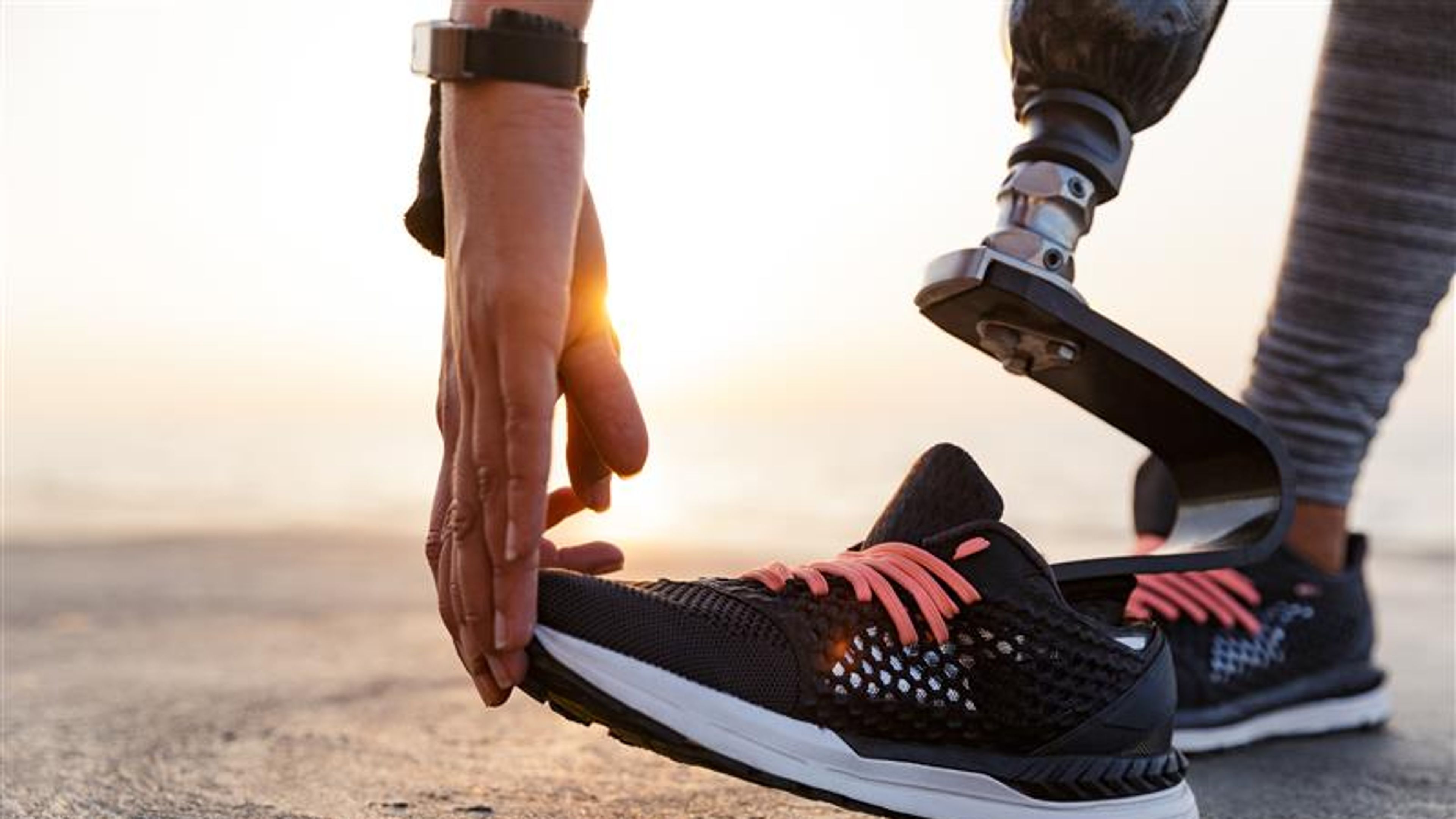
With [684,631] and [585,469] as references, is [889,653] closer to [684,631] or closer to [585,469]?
[684,631]

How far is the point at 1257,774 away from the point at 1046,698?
2.03ft

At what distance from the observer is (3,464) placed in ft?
52.9

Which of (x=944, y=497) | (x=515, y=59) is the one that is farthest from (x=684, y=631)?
(x=515, y=59)

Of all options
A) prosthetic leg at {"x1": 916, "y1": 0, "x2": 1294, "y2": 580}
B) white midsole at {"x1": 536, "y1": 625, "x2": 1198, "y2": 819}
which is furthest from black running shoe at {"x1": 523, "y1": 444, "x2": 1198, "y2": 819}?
prosthetic leg at {"x1": 916, "y1": 0, "x2": 1294, "y2": 580}

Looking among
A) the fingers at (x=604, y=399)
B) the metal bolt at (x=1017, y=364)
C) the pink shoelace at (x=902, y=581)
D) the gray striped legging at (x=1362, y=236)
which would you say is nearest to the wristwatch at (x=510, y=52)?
the fingers at (x=604, y=399)

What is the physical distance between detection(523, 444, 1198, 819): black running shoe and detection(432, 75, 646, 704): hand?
0.06 meters

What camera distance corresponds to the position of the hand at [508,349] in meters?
1.06

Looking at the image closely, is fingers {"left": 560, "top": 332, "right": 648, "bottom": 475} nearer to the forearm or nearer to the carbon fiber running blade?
the forearm

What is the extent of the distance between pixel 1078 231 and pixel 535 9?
68cm

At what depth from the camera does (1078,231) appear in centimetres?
149

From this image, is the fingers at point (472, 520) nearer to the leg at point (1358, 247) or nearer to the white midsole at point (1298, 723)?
the white midsole at point (1298, 723)

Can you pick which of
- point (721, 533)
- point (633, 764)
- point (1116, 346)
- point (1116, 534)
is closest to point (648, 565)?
point (633, 764)

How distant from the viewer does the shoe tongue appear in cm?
136

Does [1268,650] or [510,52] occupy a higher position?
[510,52]
